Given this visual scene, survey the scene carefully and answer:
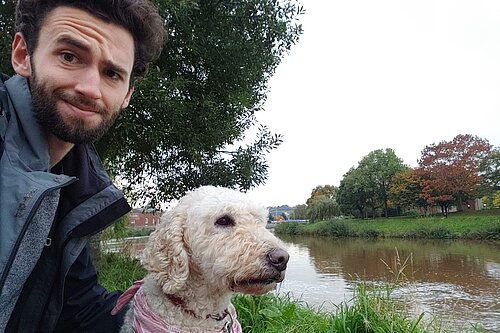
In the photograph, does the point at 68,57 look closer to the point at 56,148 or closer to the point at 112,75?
the point at 112,75

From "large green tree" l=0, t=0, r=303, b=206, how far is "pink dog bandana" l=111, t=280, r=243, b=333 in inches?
126

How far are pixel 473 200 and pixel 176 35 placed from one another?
45.0 m

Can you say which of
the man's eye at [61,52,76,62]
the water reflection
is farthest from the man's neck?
the water reflection

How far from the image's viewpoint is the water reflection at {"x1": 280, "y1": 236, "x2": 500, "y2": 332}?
8.39 metres

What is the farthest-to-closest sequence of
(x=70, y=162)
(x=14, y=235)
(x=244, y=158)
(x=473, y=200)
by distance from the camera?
(x=473, y=200) → (x=244, y=158) → (x=70, y=162) → (x=14, y=235)

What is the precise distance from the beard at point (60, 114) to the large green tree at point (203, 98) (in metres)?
3.32

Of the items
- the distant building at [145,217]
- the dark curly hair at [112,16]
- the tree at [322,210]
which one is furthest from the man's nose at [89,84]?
the tree at [322,210]

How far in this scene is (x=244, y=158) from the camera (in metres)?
6.68

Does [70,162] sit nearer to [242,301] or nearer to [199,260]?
[199,260]

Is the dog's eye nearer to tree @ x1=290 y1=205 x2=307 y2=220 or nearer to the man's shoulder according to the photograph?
the man's shoulder

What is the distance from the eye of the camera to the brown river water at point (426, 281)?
7569 millimetres

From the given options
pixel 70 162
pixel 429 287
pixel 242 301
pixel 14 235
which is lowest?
pixel 429 287

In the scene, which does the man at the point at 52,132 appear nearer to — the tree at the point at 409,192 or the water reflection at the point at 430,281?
the water reflection at the point at 430,281

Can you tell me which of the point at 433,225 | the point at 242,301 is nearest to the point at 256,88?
the point at 242,301
